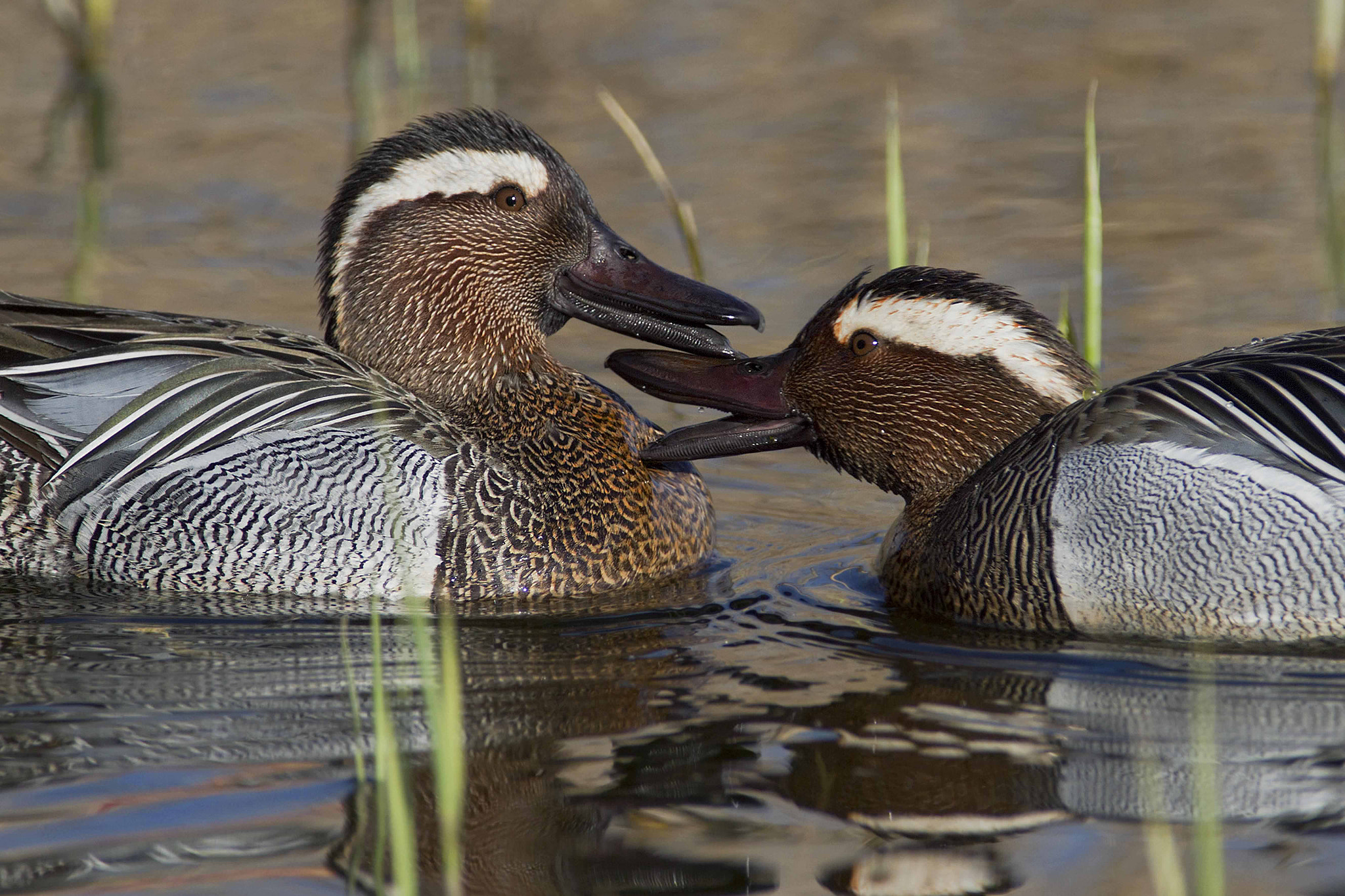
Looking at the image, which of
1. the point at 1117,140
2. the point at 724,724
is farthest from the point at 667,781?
the point at 1117,140

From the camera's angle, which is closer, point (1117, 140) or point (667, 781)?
point (667, 781)

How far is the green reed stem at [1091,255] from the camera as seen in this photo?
666cm

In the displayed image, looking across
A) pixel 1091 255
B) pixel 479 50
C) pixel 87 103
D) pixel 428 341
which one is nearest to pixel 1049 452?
pixel 1091 255


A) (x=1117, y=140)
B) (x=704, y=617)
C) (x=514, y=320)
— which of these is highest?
(x=1117, y=140)

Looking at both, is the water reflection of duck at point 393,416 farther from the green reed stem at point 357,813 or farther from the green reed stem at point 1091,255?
the green reed stem at point 357,813

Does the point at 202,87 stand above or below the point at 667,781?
above

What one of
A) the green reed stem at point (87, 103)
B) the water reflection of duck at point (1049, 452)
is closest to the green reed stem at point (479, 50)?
the green reed stem at point (87, 103)

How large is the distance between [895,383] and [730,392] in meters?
0.60

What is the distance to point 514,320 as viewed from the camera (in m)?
6.95

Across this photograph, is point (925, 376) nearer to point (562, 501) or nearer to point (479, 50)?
point (562, 501)

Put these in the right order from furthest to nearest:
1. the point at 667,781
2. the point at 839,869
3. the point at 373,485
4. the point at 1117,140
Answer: the point at 1117,140 → the point at 373,485 → the point at 667,781 → the point at 839,869

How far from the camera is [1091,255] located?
6.95m

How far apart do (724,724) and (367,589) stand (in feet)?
5.46

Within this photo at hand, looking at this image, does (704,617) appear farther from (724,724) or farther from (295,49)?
(295,49)
